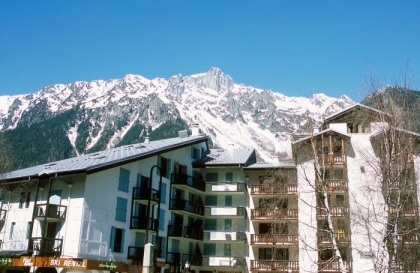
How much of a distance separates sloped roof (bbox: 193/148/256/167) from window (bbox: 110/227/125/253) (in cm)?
1452

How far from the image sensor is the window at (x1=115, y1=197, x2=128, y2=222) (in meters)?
38.1

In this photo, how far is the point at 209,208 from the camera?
49.8 meters

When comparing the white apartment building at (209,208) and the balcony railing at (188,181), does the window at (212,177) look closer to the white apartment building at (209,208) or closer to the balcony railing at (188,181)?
the white apartment building at (209,208)

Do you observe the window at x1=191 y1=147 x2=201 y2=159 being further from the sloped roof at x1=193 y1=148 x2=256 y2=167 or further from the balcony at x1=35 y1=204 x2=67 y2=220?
the balcony at x1=35 y1=204 x2=67 y2=220

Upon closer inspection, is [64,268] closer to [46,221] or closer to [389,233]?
[46,221]

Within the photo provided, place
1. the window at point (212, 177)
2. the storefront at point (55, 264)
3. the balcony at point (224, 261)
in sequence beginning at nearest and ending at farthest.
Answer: the storefront at point (55, 264) → the balcony at point (224, 261) → the window at point (212, 177)

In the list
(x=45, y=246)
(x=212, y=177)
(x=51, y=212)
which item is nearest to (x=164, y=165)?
(x=212, y=177)

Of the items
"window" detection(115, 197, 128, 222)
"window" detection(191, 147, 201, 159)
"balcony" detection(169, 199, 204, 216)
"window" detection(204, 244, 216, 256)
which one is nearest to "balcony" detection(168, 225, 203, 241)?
"window" detection(204, 244, 216, 256)

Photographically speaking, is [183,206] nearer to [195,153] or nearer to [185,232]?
[185,232]

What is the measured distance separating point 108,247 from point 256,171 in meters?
19.4

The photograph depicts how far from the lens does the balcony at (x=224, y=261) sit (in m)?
45.9

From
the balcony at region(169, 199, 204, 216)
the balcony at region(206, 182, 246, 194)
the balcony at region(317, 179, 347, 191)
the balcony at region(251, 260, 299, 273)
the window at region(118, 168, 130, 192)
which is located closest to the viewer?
the balcony at region(317, 179, 347, 191)

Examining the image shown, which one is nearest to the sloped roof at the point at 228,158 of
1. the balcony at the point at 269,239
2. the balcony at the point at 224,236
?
the balcony at the point at 224,236

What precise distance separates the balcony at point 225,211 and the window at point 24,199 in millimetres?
18527
